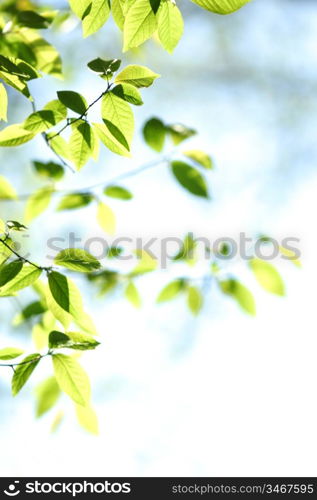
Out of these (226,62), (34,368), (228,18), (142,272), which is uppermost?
(228,18)

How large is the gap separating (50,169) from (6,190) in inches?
11.6

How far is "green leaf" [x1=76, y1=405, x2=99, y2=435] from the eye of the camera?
1.15 metres

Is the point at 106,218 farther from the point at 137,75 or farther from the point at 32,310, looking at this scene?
the point at 137,75

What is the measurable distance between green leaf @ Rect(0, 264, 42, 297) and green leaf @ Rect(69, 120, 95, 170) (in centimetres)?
22

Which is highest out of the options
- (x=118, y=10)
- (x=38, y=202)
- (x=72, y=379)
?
(x=38, y=202)

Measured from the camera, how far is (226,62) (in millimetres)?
5320

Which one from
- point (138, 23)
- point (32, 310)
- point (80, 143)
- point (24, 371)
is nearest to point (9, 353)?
point (24, 371)

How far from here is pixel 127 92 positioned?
0.78m

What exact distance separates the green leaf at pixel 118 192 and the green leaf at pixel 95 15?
69cm

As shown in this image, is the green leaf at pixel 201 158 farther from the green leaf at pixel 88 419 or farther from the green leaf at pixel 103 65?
the green leaf at pixel 88 419
